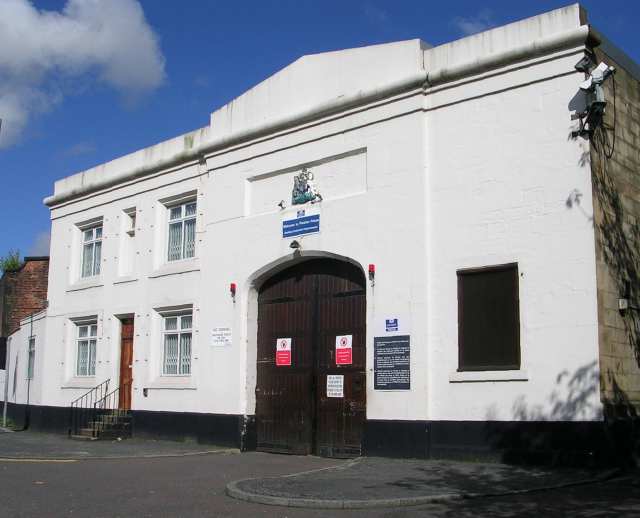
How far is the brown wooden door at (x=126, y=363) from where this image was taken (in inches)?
824

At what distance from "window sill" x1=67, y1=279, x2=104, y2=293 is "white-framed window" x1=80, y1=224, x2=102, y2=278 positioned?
0.31m

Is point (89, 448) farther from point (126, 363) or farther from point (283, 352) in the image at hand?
point (283, 352)

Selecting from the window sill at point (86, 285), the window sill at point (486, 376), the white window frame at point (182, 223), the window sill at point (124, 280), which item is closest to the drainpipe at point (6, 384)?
the window sill at point (86, 285)

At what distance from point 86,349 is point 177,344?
438 cm

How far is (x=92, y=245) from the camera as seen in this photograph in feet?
77.0

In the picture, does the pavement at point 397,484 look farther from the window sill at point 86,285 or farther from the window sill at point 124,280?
the window sill at point 86,285

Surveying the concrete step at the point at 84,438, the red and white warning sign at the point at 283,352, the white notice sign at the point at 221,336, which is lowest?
the concrete step at the point at 84,438

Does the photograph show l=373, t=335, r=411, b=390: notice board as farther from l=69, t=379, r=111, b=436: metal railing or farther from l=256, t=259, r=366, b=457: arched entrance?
l=69, t=379, r=111, b=436: metal railing

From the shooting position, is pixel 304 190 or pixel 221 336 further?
pixel 221 336

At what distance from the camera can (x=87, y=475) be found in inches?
516

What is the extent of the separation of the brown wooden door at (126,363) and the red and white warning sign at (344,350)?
24.0 ft

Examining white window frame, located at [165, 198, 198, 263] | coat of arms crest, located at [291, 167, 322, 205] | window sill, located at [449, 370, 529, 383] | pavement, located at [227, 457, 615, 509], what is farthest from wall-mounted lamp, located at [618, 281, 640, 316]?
white window frame, located at [165, 198, 198, 263]

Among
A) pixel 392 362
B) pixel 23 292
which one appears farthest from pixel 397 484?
pixel 23 292

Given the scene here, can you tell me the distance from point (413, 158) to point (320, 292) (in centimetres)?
343
